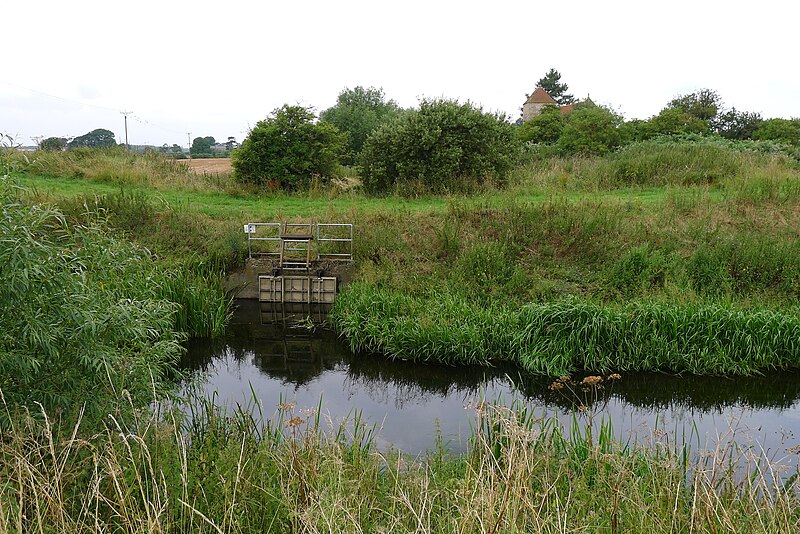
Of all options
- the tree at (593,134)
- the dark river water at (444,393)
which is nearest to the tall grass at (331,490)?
the dark river water at (444,393)

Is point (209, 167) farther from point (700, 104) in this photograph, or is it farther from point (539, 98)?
point (539, 98)

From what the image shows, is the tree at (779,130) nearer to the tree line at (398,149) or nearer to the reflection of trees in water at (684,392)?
the tree line at (398,149)

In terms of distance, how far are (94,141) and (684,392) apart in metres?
33.8

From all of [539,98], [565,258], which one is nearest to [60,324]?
[565,258]

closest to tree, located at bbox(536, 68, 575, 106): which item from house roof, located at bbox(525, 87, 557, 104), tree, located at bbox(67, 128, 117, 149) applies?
house roof, located at bbox(525, 87, 557, 104)

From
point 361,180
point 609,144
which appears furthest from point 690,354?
point 609,144

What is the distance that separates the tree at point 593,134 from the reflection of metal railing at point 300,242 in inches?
561

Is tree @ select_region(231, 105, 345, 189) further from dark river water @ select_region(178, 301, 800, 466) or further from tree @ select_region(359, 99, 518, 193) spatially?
dark river water @ select_region(178, 301, 800, 466)

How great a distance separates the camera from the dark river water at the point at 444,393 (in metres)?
7.74

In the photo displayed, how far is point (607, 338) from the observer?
9.65 m

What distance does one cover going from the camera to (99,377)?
14.3 feet

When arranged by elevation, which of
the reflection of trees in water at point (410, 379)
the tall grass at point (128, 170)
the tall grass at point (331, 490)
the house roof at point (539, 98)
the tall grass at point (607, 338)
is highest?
the house roof at point (539, 98)

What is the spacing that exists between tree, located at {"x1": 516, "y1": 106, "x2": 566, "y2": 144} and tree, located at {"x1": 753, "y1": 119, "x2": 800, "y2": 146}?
1171 cm

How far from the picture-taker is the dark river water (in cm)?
774
